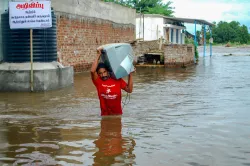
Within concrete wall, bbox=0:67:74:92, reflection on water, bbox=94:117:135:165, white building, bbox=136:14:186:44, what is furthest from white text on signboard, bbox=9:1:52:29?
white building, bbox=136:14:186:44

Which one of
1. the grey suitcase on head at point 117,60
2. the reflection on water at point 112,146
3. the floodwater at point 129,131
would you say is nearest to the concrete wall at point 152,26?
the floodwater at point 129,131

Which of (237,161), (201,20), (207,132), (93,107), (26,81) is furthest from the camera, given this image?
(201,20)

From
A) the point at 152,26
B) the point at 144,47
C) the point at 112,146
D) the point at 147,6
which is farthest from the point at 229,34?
the point at 112,146

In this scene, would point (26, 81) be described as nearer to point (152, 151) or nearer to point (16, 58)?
point (16, 58)

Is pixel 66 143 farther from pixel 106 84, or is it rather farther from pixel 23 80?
pixel 23 80

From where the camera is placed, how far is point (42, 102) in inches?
390

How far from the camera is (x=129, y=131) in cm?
657

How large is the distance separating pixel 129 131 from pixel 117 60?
1.37 meters

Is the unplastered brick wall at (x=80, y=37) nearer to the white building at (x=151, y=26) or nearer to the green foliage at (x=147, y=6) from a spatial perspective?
the white building at (x=151, y=26)

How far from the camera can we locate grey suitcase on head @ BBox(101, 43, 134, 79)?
7078mm

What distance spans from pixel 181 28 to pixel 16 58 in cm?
3268

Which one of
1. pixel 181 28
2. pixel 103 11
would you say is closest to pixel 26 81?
pixel 103 11

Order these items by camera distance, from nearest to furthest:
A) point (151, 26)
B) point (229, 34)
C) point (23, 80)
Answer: point (23, 80), point (151, 26), point (229, 34)

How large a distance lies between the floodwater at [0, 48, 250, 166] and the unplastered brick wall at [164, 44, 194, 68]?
1425cm
